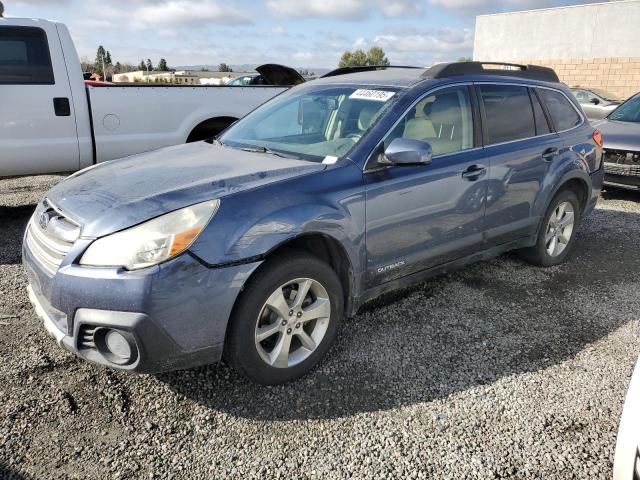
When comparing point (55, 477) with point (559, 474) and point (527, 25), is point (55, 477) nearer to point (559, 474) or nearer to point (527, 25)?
point (559, 474)

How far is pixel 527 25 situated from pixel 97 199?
3148 centimetres

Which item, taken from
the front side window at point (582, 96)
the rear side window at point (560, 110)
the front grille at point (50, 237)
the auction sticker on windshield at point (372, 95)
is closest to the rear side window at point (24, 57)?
the front grille at point (50, 237)

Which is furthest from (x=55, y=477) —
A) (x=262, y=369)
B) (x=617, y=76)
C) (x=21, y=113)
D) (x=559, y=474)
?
(x=617, y=76)

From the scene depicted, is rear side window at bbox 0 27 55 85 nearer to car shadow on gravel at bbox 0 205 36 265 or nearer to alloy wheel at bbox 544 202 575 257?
car shadow on gravel at bbox 0 205 36 265

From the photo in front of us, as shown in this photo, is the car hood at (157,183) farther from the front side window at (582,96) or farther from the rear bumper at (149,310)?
the front side window at (582,96)

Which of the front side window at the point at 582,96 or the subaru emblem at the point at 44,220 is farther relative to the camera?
the front side window at the point at 582,96

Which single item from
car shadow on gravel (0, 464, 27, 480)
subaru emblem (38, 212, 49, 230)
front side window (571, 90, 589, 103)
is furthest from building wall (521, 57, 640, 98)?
car shadow on gravel (0, 464, 27, 480)

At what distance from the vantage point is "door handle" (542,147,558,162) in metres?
4.28

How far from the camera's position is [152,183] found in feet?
9.30

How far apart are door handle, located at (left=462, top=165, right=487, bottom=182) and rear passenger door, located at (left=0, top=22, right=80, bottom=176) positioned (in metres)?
4.24

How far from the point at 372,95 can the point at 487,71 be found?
1130 mm

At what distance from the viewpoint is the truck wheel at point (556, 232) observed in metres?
4.54

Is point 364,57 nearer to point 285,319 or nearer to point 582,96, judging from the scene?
point 582,96

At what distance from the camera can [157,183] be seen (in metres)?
2.83
